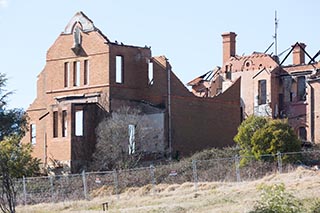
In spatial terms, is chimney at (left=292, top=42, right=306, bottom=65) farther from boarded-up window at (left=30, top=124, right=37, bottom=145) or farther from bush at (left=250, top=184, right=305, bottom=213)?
bush at (left=250, top=184, right=305, bottom=213)

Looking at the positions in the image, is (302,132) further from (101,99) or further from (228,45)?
(101,99)

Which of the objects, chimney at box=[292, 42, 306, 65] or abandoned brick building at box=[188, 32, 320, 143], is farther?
chimney at box=[292, 42, 306, 65]

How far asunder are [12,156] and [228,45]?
95.6ft

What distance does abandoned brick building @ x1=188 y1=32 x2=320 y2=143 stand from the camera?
220ft

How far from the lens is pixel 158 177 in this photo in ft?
152

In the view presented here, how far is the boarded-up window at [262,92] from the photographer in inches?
2793

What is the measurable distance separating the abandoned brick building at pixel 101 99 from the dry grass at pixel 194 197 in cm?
1580

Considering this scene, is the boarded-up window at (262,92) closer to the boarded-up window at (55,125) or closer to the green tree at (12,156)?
the boarded-up window at (55,125)

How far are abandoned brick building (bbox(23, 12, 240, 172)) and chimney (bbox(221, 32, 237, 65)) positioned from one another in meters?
10.1

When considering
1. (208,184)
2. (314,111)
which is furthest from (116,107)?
(208,184)

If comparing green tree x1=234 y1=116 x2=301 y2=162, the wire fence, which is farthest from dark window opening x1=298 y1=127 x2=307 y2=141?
the wire fence

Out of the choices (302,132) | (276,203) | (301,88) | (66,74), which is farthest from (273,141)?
(276,203)

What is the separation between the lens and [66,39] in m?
63.8

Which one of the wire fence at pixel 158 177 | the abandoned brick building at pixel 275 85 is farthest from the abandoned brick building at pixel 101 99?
the wire fence at pixel 158 177
